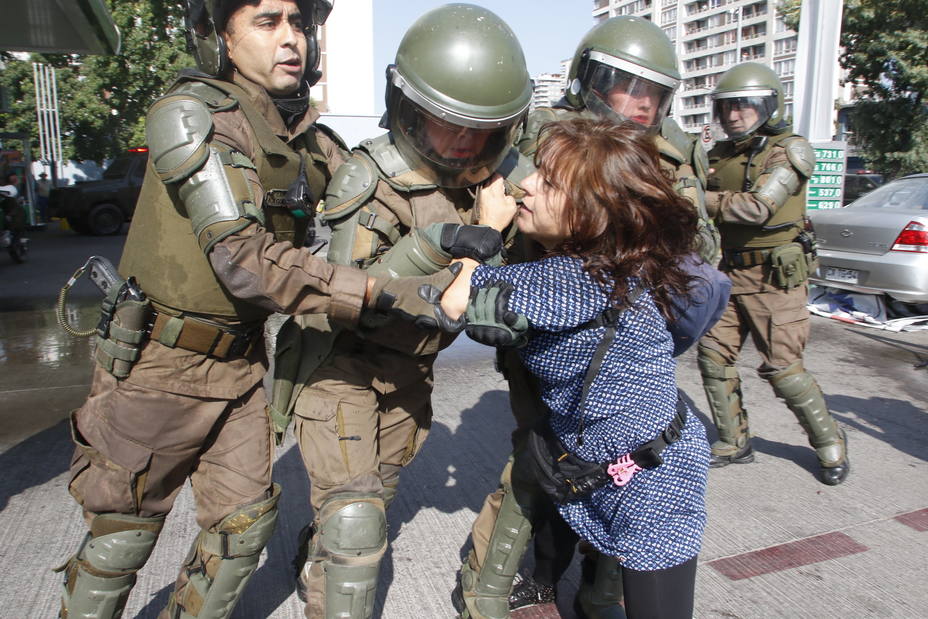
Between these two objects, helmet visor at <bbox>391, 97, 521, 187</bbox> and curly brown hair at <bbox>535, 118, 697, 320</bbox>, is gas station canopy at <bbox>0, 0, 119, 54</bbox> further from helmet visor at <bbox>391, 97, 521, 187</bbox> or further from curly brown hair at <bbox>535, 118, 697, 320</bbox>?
curly brown hair at <bbox>535, 118, 697, 320</bbox>

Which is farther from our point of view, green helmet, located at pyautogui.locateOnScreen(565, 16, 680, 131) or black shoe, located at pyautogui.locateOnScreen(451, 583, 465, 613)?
green helmet, located at pyautogui.locateOnScreen(565, 16, 680, 131)

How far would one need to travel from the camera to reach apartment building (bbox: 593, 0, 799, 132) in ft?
278

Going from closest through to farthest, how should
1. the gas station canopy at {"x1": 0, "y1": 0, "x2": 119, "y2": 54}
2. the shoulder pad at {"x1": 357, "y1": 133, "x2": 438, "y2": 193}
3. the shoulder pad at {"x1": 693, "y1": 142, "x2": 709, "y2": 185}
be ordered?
the shoulder pad at {"x1": 357, "y1": 133, "x2": 438, "y2": 193}
the shoulder pad at {"x1": 693, "y1": 142, "x2": 709, "y2": 185}
the gas station canopy at {"x1": 0, "y1": 0, "x2": 119, "y2": 54}

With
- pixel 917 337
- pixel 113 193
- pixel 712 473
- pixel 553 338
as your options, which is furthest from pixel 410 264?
pixel 113 193

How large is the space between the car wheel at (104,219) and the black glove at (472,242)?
15674 millimetres

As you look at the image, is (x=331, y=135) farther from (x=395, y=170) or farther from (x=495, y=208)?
(x=495, y=208)

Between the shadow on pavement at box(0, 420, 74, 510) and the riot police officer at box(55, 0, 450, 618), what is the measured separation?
5.49ft

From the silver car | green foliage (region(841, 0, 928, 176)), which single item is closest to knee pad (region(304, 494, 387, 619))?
the silver car

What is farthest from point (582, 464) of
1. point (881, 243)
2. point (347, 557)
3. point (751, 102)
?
point (881, 243)

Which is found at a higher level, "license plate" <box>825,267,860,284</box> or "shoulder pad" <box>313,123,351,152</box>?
"shoulder pad" <box>313,123,351,152</box>

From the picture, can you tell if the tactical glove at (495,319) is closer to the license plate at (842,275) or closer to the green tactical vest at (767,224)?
the green tactical vest at (767,224)

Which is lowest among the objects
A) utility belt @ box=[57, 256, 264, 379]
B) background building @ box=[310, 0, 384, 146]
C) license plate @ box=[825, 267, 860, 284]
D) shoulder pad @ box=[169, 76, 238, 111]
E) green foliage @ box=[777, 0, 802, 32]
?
license plate @ box=[825, 267, 860, 284]

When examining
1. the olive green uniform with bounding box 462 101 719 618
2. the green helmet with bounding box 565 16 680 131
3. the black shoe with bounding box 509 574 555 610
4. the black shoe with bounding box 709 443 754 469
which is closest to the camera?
the olive green uniform with bounding box 462 101 719 618

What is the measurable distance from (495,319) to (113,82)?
2199cm
